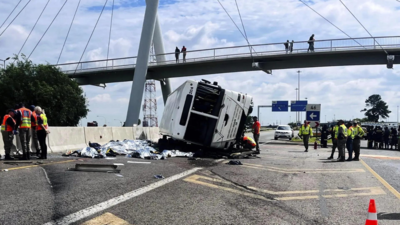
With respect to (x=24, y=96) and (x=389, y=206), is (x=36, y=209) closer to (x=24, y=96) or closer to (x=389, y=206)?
(x=389, y=206)

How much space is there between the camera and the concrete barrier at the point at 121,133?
21.2 metres

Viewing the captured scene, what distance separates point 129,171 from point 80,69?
3504 centimetres

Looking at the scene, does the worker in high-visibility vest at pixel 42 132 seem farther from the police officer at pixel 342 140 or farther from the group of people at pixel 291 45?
the group of people at pixel 291 45

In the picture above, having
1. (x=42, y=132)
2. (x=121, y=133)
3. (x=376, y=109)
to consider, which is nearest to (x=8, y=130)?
(x=42, y=132)

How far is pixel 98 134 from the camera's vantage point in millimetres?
19234

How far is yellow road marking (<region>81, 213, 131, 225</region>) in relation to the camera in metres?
5.34

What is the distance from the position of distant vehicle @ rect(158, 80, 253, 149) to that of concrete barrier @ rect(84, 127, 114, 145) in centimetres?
425

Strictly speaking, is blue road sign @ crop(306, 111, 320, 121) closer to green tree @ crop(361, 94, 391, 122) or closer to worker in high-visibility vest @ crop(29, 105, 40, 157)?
worker in high-visibility vest @ crop(29, 105, 40, 157)

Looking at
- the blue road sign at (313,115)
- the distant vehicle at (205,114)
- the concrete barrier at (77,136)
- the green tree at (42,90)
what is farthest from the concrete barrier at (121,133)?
the green tree at (42,90)

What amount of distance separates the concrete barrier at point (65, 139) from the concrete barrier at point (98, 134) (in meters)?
0.46

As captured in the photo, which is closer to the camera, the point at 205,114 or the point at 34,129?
the point at 34,129

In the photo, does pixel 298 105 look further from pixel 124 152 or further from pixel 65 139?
pixel 65 139

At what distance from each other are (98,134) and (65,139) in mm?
3065

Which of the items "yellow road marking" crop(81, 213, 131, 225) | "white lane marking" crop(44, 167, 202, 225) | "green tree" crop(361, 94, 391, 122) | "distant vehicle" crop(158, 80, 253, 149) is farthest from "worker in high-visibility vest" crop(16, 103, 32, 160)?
"green tree" crop(361, 94, 391, 122)
